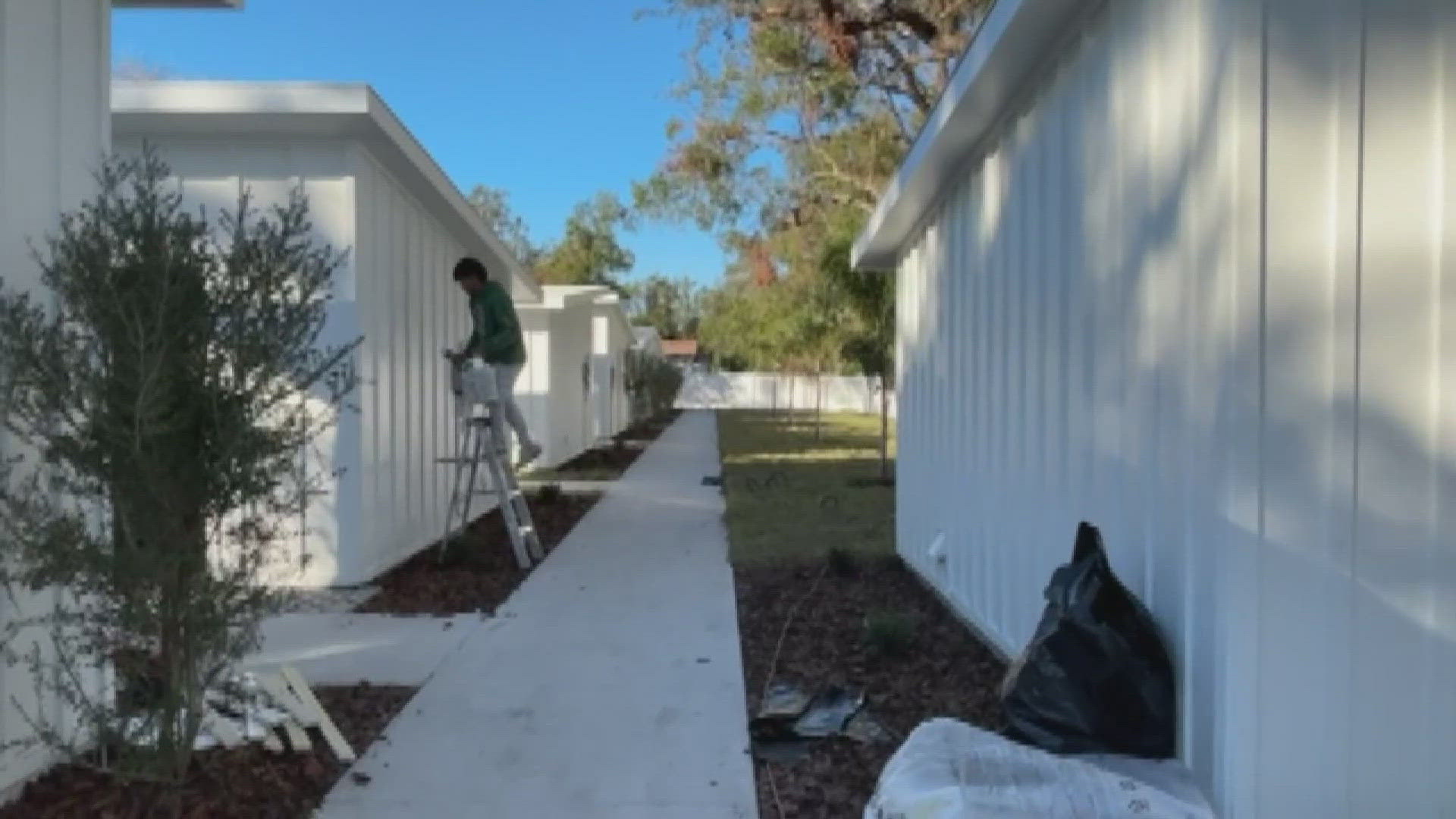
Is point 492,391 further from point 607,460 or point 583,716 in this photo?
point 607,460

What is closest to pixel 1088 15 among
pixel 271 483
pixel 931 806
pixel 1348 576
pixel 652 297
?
pixel 1348 576

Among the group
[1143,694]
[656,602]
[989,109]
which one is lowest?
[656,602]

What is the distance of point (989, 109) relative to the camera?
18.2 ft

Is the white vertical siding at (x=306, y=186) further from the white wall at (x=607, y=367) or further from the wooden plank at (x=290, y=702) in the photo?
the white wall at (x=607, y=367)

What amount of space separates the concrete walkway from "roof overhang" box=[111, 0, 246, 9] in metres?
3.17

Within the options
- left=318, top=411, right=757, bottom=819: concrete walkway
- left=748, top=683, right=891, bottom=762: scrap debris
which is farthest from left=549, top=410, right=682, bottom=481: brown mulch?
left=748, top=683, right=891, bottom=762: scrap debris

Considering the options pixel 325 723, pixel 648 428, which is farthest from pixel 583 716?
pixel 648 428

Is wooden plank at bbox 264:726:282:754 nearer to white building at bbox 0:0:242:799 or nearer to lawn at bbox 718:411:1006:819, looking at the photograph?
white building at bbox 0:0:242:799

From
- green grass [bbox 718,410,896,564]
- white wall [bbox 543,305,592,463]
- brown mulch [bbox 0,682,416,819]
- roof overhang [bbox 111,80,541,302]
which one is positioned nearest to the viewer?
brown mulch [bbox 0,682,416,819]

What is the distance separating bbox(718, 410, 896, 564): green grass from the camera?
9961 millimetres

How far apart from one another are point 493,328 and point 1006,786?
23.4 ft

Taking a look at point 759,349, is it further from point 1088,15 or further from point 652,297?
point 652,297

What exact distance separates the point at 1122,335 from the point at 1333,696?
1.39m

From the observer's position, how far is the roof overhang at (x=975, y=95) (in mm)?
4395
